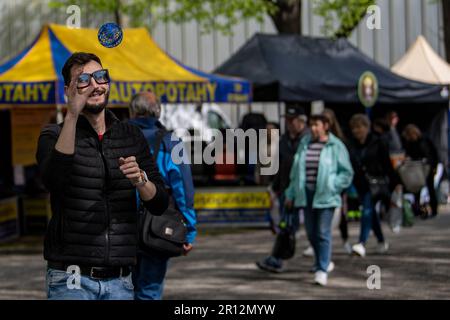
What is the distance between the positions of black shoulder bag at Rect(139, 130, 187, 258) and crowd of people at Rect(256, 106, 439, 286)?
4541 millimetres

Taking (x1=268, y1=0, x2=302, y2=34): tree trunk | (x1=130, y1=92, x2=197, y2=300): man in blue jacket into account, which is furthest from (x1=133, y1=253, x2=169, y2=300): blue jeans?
(x1=268, y1=0, x2=302, y2=34): tree trunk

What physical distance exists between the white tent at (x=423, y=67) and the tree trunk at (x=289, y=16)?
239 centimetres

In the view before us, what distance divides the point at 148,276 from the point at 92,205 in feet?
5.84

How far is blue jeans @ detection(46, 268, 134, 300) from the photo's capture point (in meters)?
4.89

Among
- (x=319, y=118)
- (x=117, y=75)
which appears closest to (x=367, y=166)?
(x=319, y=118)

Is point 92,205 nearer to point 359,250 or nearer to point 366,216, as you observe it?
point 359,250

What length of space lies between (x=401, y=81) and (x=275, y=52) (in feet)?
7.36

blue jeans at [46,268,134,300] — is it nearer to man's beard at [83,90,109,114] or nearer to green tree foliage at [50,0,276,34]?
man's beard at [83,90,109,114]

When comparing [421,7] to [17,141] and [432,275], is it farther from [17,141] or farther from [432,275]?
[432,275]

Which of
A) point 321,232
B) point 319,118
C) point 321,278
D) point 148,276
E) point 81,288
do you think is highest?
point 319,118

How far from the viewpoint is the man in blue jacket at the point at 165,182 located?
21.6 feet

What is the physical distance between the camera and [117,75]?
1509 cm

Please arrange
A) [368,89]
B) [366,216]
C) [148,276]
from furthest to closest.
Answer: [368,89] → [366,216] → [148,276]

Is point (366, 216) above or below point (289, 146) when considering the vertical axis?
below
